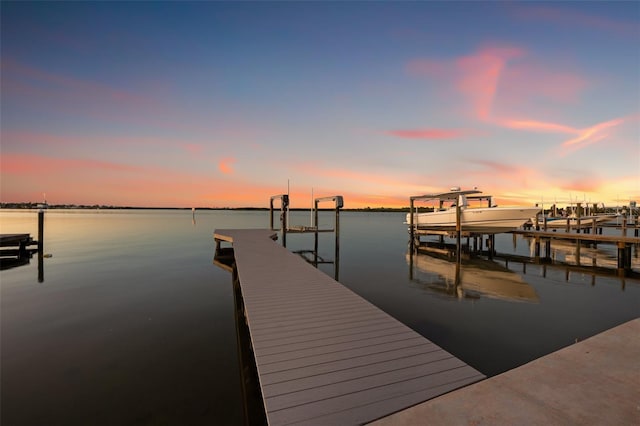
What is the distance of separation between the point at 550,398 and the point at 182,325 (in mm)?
7194

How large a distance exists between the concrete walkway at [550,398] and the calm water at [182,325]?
2.48 meters

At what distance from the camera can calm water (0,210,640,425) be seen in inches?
160

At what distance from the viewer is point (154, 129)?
23438 mm

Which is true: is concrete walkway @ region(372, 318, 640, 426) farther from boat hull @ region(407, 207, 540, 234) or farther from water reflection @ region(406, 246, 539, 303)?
boat hull @ region(407, 207, 540, 234)

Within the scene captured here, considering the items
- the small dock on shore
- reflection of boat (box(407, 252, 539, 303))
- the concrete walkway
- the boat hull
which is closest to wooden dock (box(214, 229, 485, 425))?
the concrete walkway

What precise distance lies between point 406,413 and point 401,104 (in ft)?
61.8

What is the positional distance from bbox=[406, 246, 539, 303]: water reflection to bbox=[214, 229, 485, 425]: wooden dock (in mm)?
6395

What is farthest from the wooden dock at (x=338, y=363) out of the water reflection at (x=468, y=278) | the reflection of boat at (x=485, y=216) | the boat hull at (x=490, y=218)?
the boat hull at (x=490, y=218)

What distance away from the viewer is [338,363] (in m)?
3.21

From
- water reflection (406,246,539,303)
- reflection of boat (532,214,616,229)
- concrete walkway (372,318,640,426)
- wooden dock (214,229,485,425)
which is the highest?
reflection of boat (532,214,616,229)

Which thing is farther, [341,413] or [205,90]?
[205,90]

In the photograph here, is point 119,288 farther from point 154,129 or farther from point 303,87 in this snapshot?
point 154,129

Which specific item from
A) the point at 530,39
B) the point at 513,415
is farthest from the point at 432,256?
the point at 513,415

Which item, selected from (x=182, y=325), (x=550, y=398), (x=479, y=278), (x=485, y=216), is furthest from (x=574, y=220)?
(x=182, y=325)
